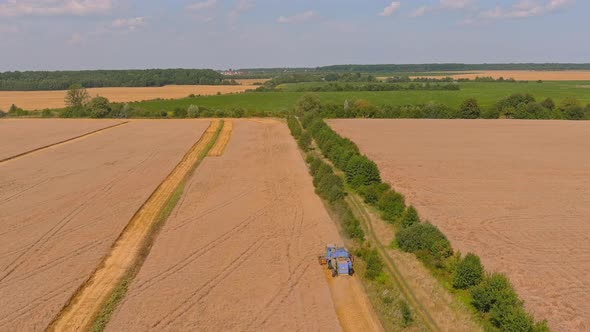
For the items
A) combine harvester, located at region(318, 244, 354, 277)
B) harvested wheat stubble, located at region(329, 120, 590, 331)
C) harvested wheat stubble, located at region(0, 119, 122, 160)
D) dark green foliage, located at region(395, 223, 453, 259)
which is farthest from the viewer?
harvested wheat stubble, located at region(0, 119, 122, 160)

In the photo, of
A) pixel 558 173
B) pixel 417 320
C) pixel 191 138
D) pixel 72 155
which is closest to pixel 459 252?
pixel 417 320

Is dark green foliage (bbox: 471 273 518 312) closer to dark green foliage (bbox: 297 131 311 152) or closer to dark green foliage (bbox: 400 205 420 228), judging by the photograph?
dark green foliage (bbox: 400 205 420 228)

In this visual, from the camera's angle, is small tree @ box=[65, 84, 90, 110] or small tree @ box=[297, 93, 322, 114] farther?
small tree @ box=[65, 84, 90, 110]

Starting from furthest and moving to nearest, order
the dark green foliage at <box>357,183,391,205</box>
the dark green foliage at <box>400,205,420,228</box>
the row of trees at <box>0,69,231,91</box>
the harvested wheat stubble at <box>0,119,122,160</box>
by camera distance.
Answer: the row of trees at <box>0,69,231,91</box> → the harvested wheat stubble at <box>0,119,122,160</box> → the dark green foliage at <box>357,183,391,205</box> → the dark green foliage at <box>400,205,420,228</box>

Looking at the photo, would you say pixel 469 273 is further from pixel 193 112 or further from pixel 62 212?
pixel 193 112

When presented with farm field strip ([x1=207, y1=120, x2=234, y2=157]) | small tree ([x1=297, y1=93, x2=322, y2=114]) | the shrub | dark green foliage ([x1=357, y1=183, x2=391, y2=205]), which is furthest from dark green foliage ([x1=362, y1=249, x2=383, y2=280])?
the shrub

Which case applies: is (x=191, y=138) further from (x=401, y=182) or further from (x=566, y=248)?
(x=566, y=248)

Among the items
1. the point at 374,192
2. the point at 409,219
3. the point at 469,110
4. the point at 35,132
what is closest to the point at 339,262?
the point at 409,219

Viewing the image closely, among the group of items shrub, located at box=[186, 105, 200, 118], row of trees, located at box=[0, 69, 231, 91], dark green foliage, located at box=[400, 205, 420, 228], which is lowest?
dark green foliage, located at box=[400, 205, 420, 228]

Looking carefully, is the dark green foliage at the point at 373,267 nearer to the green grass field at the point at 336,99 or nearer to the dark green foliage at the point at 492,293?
the dark green foliage at the point at 492,293
